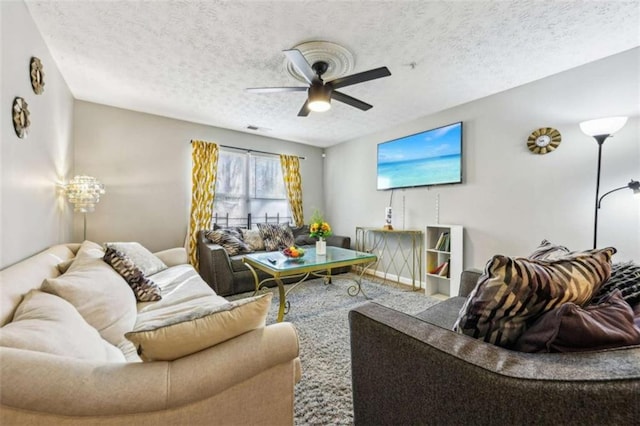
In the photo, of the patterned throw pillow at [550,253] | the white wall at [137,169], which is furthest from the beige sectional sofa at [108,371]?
the white wall at [137,169]

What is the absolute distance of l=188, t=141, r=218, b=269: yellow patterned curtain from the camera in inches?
148

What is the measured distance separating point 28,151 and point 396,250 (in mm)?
4029

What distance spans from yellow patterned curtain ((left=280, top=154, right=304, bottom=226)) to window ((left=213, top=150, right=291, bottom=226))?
0.33 ft

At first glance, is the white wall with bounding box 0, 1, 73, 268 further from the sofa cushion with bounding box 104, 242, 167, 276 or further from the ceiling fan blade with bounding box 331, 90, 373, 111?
the ceiling fan blade with bounding box 331, 90, 373, 111

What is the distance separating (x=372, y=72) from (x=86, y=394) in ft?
7.17

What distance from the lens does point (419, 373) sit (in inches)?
33.0

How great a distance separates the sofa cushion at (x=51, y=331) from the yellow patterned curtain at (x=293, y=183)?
12.5 ft

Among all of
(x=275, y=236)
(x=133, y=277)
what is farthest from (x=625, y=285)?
(x=275, y=236)

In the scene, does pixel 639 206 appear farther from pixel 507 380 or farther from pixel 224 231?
pixel 224 231

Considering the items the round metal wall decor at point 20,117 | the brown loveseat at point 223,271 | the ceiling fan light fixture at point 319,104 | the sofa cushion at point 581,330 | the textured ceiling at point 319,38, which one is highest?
the textured ceiling at point 319,38

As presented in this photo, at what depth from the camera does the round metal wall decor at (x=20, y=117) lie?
1435 millimetres

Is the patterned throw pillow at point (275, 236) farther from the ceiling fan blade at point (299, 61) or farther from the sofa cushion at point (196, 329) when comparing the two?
the sofa cushion at point (196, 329)

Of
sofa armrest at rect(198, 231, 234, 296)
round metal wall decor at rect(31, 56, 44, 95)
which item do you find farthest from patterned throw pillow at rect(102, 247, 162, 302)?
sofa armrest at rect(198, 231, 234, 296)

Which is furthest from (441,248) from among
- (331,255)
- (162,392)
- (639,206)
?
(162,392)
